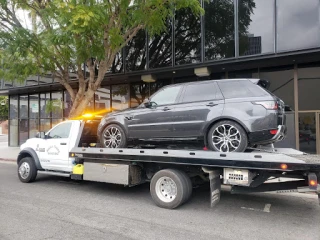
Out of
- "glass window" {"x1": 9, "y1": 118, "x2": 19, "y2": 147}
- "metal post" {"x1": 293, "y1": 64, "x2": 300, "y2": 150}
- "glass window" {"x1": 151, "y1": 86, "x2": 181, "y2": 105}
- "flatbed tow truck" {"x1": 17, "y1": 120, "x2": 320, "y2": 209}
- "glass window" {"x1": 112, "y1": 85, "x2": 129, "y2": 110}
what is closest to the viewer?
"flatbed tow truck" {"x1": 17, "y1": 120, "x2": 320, "y2": 209}

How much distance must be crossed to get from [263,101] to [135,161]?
9.55 ft

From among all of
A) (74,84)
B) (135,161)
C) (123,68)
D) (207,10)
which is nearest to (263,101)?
(135,161)

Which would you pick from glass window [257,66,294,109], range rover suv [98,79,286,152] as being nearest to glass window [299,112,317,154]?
glass window [257,66,294,109]

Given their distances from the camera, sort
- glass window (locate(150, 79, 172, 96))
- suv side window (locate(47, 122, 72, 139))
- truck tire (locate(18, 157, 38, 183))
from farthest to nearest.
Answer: glass window (locate(150, 79, 172, 96)), truck tire (locate(18, 157, 38, 183)), suv side window (locate(47, 122, 72, 139))

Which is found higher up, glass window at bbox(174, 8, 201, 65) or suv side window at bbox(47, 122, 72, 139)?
glass window at bbox(174, 8, 201, 65)

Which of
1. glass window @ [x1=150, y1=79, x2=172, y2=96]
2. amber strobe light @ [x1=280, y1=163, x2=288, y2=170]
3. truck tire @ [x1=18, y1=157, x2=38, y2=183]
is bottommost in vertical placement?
truck tire @ [x1=18, y1=157, x2=38, y2=183]

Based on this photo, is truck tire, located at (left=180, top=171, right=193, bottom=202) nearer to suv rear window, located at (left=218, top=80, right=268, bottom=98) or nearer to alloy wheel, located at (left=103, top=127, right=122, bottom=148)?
suv rear window, located at (left=218, top=80, right=268, bottom=98)

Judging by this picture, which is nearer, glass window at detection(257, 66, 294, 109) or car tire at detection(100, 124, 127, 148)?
car tire at detection(100, 124, 127, 148)

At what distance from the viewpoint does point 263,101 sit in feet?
17.2

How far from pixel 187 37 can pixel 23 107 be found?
1488 centimetres

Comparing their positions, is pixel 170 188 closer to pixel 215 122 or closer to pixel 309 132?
pixel 215 122

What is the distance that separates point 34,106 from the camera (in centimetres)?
2020

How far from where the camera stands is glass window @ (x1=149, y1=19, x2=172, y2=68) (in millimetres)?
12109

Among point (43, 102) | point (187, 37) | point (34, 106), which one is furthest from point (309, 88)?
point (34, 106)
